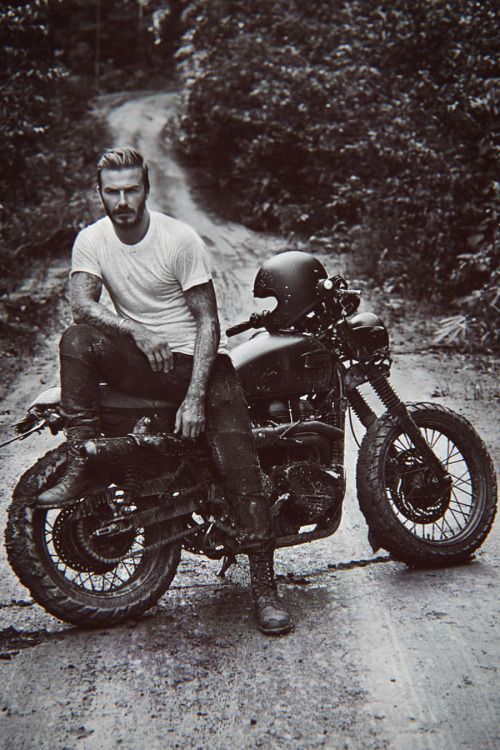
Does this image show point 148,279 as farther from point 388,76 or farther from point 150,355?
point 388,76

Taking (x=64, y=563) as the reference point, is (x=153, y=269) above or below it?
above

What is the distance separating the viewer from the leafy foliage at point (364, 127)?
10.3 meters

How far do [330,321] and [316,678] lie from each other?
5.75ft

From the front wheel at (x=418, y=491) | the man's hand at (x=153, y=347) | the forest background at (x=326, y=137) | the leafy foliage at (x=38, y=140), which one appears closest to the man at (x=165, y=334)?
the man's hand at (x=153, y=347)

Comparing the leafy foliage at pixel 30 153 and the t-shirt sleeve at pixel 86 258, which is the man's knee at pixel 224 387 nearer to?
the t-shirt sleeve at pixel 86 258

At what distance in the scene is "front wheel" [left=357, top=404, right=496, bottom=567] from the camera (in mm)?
4066

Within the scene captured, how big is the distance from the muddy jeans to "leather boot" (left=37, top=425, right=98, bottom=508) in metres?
0.05

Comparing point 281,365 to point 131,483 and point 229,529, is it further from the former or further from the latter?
point 131,483

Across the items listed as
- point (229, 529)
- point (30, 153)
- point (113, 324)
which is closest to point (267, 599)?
point (229, 529)

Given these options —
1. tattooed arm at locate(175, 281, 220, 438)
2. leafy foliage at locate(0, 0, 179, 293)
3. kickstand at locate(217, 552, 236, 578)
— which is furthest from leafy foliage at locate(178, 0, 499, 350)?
tattooed arm at locate(175, 281, 220, 438)

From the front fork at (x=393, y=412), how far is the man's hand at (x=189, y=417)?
3.35 feet

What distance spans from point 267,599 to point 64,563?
0.90 meters

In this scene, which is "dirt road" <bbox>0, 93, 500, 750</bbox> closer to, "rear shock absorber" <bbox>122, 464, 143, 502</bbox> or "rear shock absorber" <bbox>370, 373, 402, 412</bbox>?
"rear shock absorber" <bbox>122, 464, 143, 502</bbox>

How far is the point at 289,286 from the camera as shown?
13.2ft
